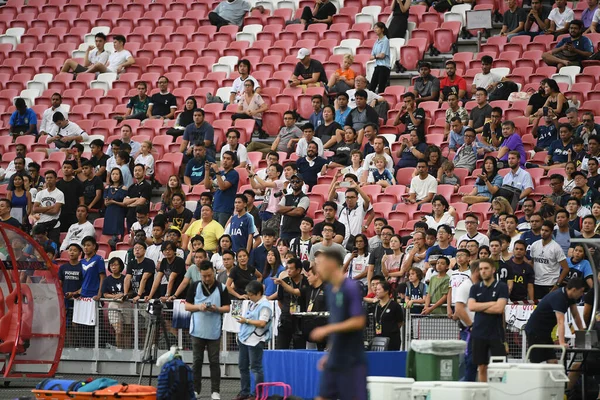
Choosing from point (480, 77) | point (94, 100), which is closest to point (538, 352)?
point (480, 77)

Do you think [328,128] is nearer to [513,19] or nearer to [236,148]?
[236,148]

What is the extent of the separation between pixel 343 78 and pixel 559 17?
428 centimetres

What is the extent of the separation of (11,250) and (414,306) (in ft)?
19.0

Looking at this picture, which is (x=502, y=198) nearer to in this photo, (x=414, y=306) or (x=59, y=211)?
(x=414, y=306)

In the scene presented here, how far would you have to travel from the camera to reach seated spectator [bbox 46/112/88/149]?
23844mm

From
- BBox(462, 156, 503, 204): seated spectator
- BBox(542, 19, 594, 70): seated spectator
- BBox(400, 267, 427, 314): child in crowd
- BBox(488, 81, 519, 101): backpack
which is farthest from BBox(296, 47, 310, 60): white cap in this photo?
BBox(400, 267, 427, 314): child in crowd

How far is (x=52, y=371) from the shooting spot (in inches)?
657

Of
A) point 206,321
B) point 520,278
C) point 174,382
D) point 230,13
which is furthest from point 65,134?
point 174,382

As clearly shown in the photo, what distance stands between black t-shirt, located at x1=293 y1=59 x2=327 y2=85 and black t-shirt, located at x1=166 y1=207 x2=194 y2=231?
4.51m

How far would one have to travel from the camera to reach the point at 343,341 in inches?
389

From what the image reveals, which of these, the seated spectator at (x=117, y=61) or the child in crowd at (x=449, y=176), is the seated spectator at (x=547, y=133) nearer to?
the child in crowd at (x=449, y=176)

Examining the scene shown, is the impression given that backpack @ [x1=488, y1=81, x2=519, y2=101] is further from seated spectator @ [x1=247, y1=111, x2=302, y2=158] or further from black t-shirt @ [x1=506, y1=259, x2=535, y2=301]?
black t-shirt @ [x1=506, y1=259, x2=535, y2=301]

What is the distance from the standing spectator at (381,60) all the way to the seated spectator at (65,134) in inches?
239

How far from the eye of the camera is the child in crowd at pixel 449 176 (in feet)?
63.2
